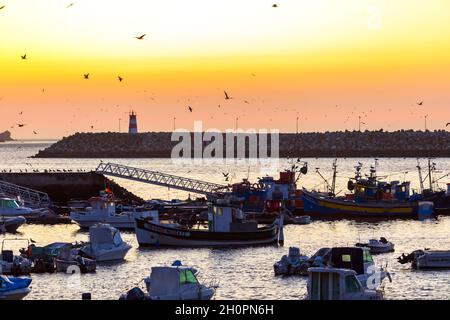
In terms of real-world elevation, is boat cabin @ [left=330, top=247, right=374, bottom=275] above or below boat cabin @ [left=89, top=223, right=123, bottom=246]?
below

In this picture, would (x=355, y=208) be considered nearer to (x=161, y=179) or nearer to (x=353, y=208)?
(x=353, y=208)

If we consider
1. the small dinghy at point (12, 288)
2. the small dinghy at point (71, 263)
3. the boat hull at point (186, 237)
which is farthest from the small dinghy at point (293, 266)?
the small dinghy at point (12, 288)

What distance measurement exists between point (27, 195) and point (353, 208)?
23125 mm

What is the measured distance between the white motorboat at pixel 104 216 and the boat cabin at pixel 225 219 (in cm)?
952

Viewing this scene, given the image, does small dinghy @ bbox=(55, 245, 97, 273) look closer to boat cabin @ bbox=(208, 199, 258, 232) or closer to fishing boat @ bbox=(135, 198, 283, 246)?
fishing boat @ bbox=(135, 198, 283, 246)

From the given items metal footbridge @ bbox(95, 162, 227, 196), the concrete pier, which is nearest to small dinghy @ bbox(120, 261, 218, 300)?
metal footbridge @ bbox(95, 162, 227, 196)

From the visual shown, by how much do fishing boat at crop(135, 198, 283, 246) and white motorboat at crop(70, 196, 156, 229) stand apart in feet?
28.0

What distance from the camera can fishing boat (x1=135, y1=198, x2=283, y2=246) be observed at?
4684 cm

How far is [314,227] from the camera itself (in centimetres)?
6066

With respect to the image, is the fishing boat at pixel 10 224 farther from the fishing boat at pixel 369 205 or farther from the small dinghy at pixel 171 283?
the small dinghy at pixel 171 283

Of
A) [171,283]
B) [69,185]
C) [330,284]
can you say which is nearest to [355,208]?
[69,185]

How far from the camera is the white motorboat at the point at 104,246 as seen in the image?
40.4 metres

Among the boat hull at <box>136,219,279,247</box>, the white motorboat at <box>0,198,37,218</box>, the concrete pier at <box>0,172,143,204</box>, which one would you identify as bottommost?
the boat hull at <box>136,219,279,247</box>
